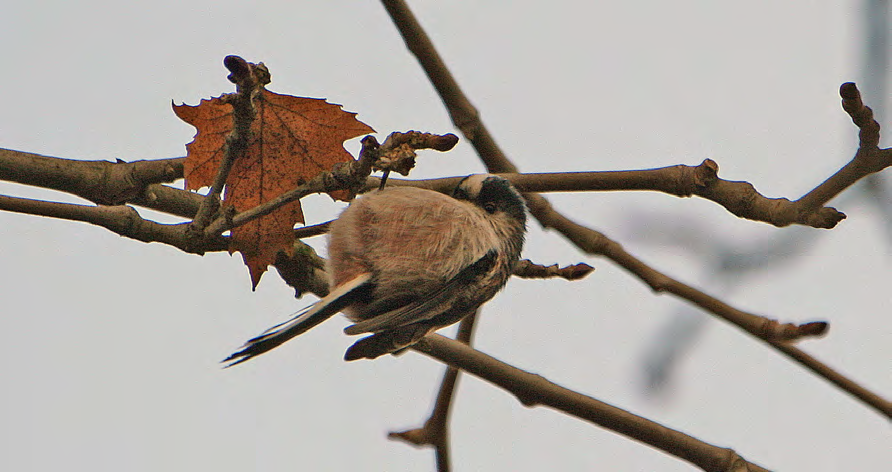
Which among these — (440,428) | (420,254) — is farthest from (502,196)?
(440,428)

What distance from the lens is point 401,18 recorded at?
10.7ft

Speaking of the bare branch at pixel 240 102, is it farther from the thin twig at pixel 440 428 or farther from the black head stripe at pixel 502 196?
the thin twig at pixel 440 428

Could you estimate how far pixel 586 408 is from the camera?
3064mm

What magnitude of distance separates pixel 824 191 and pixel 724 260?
30 centimetres

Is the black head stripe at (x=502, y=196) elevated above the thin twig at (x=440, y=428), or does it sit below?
above

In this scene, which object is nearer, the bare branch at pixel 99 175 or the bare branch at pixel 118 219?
the bare branch at pixel 118 219

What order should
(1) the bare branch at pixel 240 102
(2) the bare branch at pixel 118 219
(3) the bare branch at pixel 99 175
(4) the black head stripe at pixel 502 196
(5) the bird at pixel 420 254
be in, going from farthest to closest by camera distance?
(4) the black head stripe at pixel 502 196 → (5) the bird at pixel 420 254 → (3) the bare branch at pixel 99 175 → (2) the bare branch at pixel 118 219 → (1) the bare branch at pixel 240 102

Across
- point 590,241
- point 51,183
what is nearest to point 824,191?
point 590,241

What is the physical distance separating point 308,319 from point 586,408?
1.09 meters

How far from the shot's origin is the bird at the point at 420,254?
282cm

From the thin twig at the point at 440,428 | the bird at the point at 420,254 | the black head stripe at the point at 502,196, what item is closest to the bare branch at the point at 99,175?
the bird at the point at 420,254

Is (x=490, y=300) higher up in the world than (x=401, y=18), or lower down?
lower down

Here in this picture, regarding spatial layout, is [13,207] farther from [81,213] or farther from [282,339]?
[282,339]

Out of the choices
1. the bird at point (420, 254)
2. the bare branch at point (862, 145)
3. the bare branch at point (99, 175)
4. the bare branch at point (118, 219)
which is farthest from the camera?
the bird at point (420, 254)
